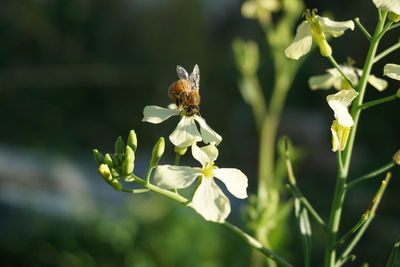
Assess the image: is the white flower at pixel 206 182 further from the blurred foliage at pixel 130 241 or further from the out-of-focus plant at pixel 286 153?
the blurred foliage at pixel 130 241

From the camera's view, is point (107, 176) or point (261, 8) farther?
point (261, 8)

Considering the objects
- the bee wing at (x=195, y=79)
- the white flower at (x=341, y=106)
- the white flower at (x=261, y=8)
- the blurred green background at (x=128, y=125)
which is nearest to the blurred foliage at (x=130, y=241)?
the blurred green background at (x=128, y=125)

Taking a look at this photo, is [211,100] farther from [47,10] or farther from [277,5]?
[277,5]

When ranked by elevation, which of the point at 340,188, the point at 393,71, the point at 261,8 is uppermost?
the point at 261,8

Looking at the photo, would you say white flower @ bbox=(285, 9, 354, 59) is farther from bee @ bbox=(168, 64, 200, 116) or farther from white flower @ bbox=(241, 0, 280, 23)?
white flower @ bbox=(241, 0, 280, 23)

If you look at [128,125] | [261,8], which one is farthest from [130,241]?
[128,125]

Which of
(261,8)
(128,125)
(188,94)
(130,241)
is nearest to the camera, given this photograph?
(188,94)

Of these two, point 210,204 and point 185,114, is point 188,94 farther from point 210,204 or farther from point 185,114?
point 210,204

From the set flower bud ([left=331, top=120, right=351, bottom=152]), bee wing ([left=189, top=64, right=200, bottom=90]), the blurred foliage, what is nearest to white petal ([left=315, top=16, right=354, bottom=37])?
flower bud ([left=331, top=120, right=351, bottom=152])
